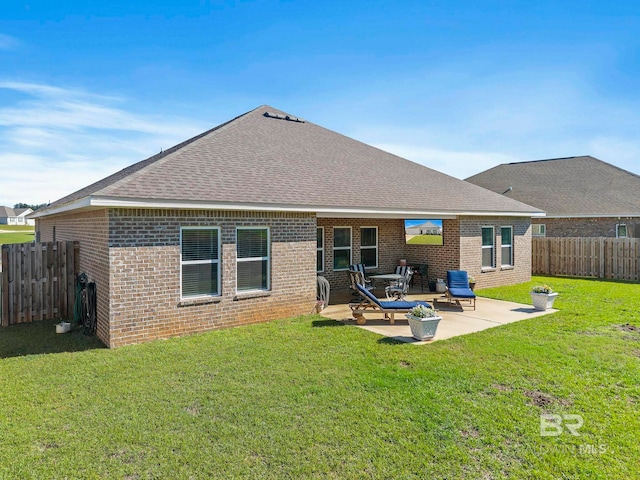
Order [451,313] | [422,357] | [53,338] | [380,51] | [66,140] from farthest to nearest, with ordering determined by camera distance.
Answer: [66,140], [380,51], [451,313], [53,338], [422,357]

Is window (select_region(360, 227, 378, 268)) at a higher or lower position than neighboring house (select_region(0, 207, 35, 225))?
lower

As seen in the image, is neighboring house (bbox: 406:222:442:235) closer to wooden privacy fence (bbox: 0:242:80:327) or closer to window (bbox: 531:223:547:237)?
window (bbox: 531:223:547:237)

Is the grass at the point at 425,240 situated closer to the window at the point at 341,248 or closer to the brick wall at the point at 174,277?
the window at the point at 341,248

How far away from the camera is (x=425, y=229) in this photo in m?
15.8

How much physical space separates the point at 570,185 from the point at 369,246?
17.2 m

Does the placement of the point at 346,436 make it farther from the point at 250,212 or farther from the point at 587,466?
the point at 250,212

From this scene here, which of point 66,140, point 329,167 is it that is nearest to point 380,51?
point 329,167

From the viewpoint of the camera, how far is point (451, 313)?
10.5 meters

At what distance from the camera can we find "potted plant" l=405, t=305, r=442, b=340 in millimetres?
7637

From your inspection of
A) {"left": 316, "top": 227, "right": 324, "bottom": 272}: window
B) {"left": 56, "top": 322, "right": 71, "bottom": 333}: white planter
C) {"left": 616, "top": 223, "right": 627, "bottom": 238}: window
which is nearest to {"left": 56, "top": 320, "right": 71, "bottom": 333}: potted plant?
{"left": 56, "top": 322, "right": 71, "bottom": 333}: white planter

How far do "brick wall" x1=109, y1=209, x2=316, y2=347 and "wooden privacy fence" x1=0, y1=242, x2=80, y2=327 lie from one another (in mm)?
3742

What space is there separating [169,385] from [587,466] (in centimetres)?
515

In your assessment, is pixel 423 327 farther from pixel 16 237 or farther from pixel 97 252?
pixel 16 237

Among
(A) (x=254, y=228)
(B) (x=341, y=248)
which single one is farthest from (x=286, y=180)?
(B) (x=341, y=248)
